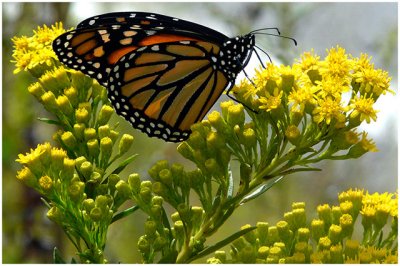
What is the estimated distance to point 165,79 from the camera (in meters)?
3.18

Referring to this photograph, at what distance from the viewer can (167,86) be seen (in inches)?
125

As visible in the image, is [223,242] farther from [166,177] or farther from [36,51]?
[36,51]

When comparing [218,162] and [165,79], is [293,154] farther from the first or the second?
[165,79]

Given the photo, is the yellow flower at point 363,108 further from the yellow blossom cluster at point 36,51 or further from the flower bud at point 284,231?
the yellow blossom cluster at point 36,51

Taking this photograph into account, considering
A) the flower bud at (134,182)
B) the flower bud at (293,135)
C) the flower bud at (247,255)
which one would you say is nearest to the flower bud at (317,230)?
the flower bud at (247,255)

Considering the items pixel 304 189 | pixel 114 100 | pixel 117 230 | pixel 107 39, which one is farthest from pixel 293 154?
pixel 304 189

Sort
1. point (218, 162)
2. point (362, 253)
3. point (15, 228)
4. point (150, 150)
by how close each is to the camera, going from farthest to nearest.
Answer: point (150, 150), point (15, 228), point (218, 162), point (362, 253)

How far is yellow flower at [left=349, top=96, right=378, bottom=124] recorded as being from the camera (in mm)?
2395

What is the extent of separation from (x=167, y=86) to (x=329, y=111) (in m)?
1.04

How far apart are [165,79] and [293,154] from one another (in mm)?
1023

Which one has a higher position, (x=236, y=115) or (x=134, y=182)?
(x=236, y=115)

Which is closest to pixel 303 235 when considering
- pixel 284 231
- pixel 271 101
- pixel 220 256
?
pixel 284 231

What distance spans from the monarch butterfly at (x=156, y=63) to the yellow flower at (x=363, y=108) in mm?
553

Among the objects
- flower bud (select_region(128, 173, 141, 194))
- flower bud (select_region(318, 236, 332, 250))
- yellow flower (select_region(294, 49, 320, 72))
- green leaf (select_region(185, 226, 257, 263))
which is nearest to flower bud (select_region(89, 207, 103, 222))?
flower bud (select_region(128, 173, 141, 194))
